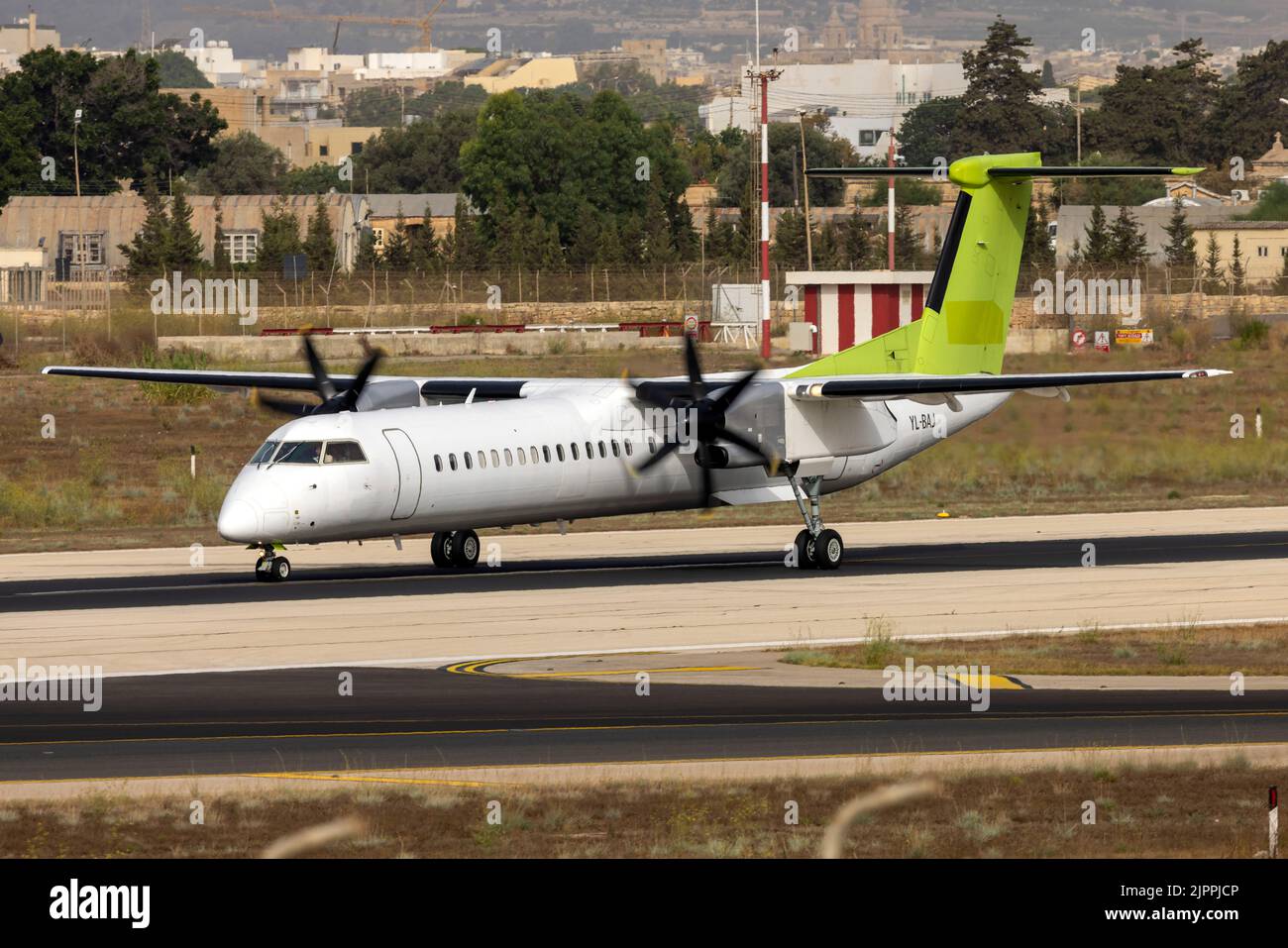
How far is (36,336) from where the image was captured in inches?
3179

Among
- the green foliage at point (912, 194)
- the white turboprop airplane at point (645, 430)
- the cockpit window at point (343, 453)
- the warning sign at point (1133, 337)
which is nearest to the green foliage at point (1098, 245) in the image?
the warning sign at point (1133, 337)

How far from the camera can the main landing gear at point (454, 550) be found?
33844 millimetres

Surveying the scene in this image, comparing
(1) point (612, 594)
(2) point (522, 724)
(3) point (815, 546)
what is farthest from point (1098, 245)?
(2) point (522, 724)

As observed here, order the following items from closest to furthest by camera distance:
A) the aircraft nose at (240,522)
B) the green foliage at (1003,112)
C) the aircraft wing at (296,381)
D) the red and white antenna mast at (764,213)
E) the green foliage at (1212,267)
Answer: the aircraft nose at (240,522), the aircraft wing at (296,381), the red and white antenna mast at (764,213), the green foliage at (1212,267), the green foliage at (1003,112)

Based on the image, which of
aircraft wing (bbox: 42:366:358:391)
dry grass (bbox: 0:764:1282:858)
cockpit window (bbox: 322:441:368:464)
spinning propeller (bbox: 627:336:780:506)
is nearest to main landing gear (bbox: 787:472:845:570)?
spinning propeller (bbox: 627:336:780:506)

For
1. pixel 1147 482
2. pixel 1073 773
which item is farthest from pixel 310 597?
pixel 1147 482

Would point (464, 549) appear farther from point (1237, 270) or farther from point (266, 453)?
point (1237, 270)

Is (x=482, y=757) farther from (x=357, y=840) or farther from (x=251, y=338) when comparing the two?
(x=251, y=338)

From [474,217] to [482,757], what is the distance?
10745 cm

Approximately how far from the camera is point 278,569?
3105 centimetres

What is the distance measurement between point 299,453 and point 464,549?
Answer: 5.49 m

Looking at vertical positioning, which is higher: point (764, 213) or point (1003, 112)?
point (1003, 112)

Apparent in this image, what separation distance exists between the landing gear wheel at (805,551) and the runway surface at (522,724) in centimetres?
1208

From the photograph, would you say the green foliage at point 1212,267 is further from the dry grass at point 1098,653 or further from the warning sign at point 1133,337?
the dry grass at point 1098,653
